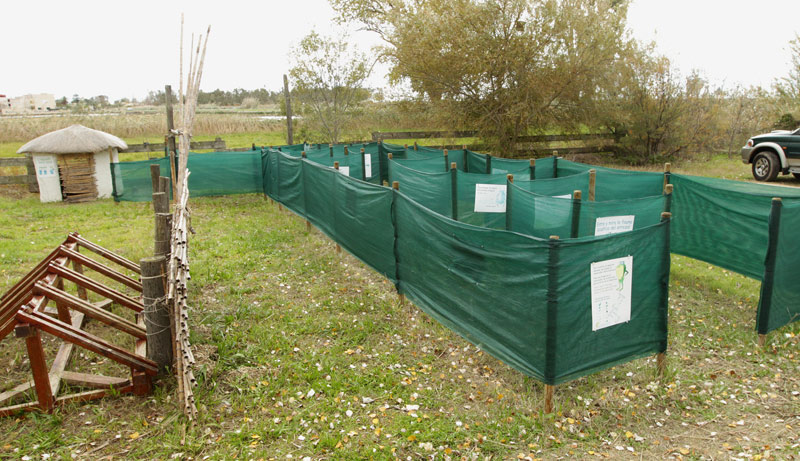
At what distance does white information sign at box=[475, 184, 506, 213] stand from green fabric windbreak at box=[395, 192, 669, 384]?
10.9 ft

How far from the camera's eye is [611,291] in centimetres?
418

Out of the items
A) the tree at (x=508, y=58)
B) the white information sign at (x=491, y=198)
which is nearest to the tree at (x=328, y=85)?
the tree at (x=508, y=58)

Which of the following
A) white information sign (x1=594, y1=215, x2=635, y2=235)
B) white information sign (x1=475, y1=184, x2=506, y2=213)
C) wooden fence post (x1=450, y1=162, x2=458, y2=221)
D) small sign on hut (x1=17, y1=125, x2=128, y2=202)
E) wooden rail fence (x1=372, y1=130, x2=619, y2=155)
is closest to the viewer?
white information sign (x1=594, y1=215, x2=635, y2=235)

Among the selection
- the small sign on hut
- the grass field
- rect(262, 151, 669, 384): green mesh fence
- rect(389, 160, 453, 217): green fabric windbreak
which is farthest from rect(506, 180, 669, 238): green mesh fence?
the small sign on hut

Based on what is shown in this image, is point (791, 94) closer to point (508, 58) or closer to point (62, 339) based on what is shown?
point (508, 58)

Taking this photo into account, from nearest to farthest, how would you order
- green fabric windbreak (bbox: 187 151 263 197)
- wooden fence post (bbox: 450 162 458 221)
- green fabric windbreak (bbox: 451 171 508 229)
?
green fabric windbreak (bbox: 451 171 508 229), wooden fence post (bbox: 450 162 458 221), green fabric windbreak (bbox: 187 151 263 197)

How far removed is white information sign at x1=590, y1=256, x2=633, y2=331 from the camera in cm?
410

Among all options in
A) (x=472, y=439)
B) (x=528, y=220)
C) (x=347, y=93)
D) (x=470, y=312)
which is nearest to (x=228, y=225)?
(x=528, y=220)

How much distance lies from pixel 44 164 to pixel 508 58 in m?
14.3

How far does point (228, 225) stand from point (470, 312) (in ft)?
24.8

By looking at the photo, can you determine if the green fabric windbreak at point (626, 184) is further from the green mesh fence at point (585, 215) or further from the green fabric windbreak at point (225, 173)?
the green fabric windbreak at point (225, 173)

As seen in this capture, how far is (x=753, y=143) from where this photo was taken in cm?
1518

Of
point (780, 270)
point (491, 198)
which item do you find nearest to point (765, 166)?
point (491, 198)

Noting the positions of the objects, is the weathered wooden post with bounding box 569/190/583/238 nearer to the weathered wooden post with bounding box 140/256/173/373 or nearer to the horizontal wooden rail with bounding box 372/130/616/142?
the weathered wooden post with bounding box 140/256/173/373
